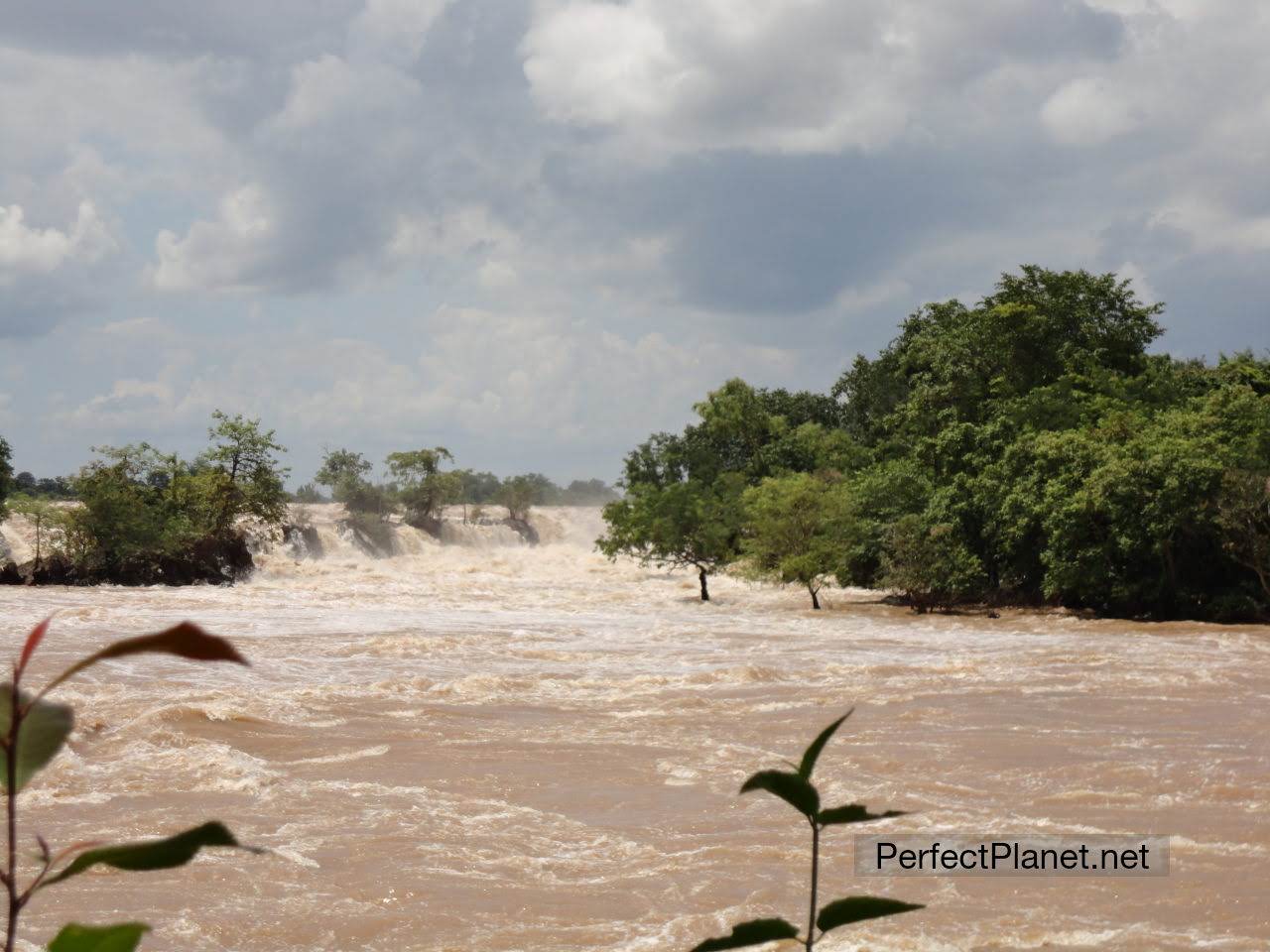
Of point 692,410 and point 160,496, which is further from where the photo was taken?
point 692,410

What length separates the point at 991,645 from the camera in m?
19.9

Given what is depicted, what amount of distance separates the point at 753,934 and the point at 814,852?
188 mm

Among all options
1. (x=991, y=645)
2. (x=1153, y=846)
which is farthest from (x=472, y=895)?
(x=991, y=645)

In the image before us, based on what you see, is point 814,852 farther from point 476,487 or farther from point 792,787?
point 476,487

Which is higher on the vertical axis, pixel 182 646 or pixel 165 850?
pixel 182 646

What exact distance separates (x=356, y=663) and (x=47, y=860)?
54.2 feet

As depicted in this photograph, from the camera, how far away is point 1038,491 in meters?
26.1

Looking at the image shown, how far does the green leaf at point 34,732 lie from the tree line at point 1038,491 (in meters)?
24.6

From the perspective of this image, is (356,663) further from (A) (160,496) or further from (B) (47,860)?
(A) (160,496)

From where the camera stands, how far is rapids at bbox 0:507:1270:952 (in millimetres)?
6090

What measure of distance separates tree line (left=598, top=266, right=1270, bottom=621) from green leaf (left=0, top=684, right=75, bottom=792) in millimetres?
24565

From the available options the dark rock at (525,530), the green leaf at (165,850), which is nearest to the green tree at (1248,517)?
the green leaf at (165,850)

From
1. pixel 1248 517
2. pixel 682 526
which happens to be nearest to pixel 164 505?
pixel 682 526

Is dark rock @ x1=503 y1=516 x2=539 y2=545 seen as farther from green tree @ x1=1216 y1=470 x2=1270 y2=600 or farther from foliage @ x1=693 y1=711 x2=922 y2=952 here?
foliage @ x1=693 y1=711 x2=922 y2=952
